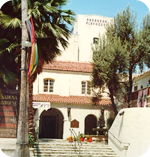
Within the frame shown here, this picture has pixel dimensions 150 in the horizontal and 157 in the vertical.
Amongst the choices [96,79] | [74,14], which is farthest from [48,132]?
[74,14]

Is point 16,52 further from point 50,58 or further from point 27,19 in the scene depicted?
point 27,19

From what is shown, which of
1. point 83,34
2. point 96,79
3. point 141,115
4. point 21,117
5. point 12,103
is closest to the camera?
point 21,117

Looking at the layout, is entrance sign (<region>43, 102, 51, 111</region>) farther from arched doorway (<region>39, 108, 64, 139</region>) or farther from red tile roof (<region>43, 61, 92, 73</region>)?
red tile roof (<region>43, 61, 92, 73</region>)

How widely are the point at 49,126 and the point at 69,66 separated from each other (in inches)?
217

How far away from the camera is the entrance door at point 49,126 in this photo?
25.6 m

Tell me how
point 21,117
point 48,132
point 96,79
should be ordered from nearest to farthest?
point 21,117 < point 96,79 < point 48,132

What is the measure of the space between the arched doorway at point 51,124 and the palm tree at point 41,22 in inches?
414

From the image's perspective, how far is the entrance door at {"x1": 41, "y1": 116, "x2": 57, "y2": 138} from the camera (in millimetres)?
25594

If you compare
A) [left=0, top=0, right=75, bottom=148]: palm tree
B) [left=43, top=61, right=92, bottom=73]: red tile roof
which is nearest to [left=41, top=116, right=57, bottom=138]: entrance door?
[left=43, top=61, right=92, bottom=73]: red tile roof

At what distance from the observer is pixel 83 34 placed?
31.2 m

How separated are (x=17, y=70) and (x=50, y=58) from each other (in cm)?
199

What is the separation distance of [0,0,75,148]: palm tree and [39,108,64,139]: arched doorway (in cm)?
1053

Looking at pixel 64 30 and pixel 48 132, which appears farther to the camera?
pixel 48 132

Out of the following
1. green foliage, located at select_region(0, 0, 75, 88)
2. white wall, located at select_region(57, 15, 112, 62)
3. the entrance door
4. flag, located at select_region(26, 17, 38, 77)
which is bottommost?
the entrance door
